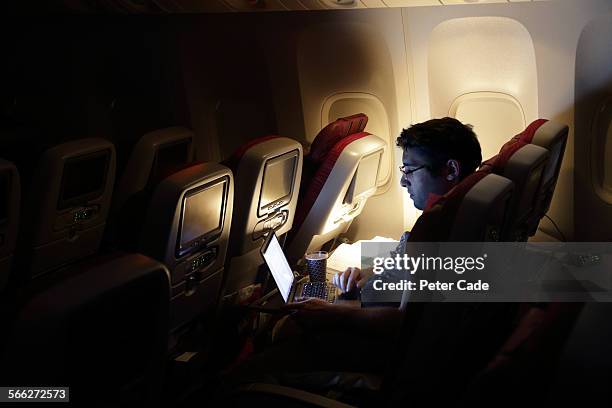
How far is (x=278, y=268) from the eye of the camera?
9.95 ft

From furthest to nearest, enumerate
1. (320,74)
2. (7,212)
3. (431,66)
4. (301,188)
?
(320,74) < (431,66) < (301,188) < (7,212)

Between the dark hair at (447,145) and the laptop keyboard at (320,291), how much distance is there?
0.76m

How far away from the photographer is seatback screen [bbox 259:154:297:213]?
3.04 m

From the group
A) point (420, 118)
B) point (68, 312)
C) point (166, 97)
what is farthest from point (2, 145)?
point (68, 312)

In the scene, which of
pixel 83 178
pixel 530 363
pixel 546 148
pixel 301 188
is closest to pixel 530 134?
pixel 546 148

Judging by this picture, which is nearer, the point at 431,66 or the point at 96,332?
the point at 96,332

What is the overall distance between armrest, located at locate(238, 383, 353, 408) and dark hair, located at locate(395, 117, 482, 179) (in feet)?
3.74

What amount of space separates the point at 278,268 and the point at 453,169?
900 mm

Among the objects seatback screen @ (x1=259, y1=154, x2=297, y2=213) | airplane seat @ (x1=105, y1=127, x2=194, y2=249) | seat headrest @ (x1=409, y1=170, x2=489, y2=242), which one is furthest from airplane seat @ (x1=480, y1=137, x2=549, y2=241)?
airplane seat @ (x1=105, y1=127, x2=194, y2=249)

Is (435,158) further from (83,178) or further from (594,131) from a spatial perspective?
(83,178)

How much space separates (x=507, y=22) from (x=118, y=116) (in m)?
3.82

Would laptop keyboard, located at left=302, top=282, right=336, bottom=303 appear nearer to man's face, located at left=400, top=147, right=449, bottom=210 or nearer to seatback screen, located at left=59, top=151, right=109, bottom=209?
man's face, located at left=400, top=147, right=449, bottom=210

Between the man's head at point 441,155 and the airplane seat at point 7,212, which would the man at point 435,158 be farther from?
the airplane seat at point 7,212

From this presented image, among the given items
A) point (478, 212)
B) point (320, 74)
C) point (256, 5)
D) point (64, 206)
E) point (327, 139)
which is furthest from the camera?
point (320, 74)
